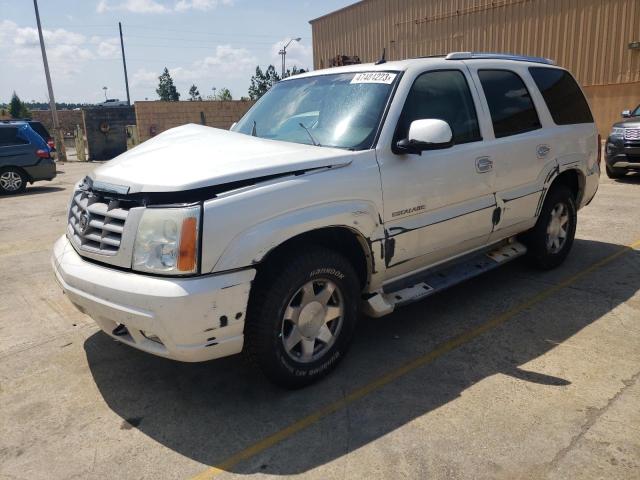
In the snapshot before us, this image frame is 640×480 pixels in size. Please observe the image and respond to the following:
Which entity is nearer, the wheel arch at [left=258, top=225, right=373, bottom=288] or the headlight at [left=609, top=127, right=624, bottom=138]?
the wheel arch at [left=258, top=225, right=373, bottom=288]

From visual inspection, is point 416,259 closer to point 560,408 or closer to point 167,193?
point 560,408

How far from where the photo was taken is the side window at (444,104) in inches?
145

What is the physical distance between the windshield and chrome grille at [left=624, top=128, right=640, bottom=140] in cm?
864

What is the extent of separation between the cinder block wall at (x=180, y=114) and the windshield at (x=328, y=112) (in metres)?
19.3

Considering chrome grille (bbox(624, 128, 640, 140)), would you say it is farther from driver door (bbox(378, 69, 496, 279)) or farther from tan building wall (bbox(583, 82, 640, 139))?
tan building wall (bbox(583, 82, 640, 139))

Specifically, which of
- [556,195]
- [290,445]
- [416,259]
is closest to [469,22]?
[556,195]

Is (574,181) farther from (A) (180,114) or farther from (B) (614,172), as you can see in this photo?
(A) (180,114)

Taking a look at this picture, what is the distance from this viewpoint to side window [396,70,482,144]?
145 inches

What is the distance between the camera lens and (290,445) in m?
2.76

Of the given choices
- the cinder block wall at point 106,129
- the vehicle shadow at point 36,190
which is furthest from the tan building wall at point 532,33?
the vehicle shadow at point 36,190

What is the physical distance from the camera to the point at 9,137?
12.7 metres

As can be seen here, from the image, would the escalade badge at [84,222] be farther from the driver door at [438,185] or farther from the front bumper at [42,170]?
the front bumper at [42,170]

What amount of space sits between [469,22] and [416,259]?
21358mm

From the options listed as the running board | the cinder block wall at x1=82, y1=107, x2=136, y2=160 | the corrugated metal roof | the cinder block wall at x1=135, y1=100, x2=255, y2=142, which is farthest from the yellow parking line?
the cinder block wall at x1=82, y1=107, x2=136, y2=160
